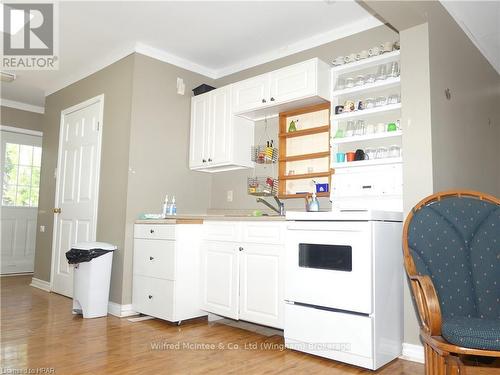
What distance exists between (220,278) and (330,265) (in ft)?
3.39

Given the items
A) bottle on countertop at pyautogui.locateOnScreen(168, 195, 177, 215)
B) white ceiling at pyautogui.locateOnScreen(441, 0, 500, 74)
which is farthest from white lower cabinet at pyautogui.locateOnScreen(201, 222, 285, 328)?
white ceiling at pyautogui.locateOnScreen(441, 0, 500, 74)

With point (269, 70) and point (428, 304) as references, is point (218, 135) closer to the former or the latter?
point (269, 70)

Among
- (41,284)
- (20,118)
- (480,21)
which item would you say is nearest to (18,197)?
(20,118)

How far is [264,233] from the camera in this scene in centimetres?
285

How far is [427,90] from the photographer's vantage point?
256 centimetres

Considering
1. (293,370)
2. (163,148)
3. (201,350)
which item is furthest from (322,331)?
(163,148)

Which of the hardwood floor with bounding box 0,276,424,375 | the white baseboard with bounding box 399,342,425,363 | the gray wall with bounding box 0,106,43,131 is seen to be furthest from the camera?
the gray wall with bounding box 0,106,43,131

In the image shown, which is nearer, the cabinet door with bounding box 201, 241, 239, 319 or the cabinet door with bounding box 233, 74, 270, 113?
the cabinet door with bounding box 201, 241, 239, 319

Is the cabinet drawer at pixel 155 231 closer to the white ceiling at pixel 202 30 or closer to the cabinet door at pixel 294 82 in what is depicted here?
the cabinet door at pixel 294 82

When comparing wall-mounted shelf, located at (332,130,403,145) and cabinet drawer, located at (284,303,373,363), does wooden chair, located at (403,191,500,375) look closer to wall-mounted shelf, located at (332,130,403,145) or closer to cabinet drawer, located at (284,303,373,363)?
cabinet drawer, located at (284,303,373,363)

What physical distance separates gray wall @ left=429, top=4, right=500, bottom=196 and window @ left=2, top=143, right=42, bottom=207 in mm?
5895

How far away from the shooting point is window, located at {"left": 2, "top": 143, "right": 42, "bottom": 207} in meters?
5.83

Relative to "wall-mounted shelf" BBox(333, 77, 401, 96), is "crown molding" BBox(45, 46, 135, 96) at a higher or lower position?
higher

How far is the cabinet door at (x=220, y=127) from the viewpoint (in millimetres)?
3807
